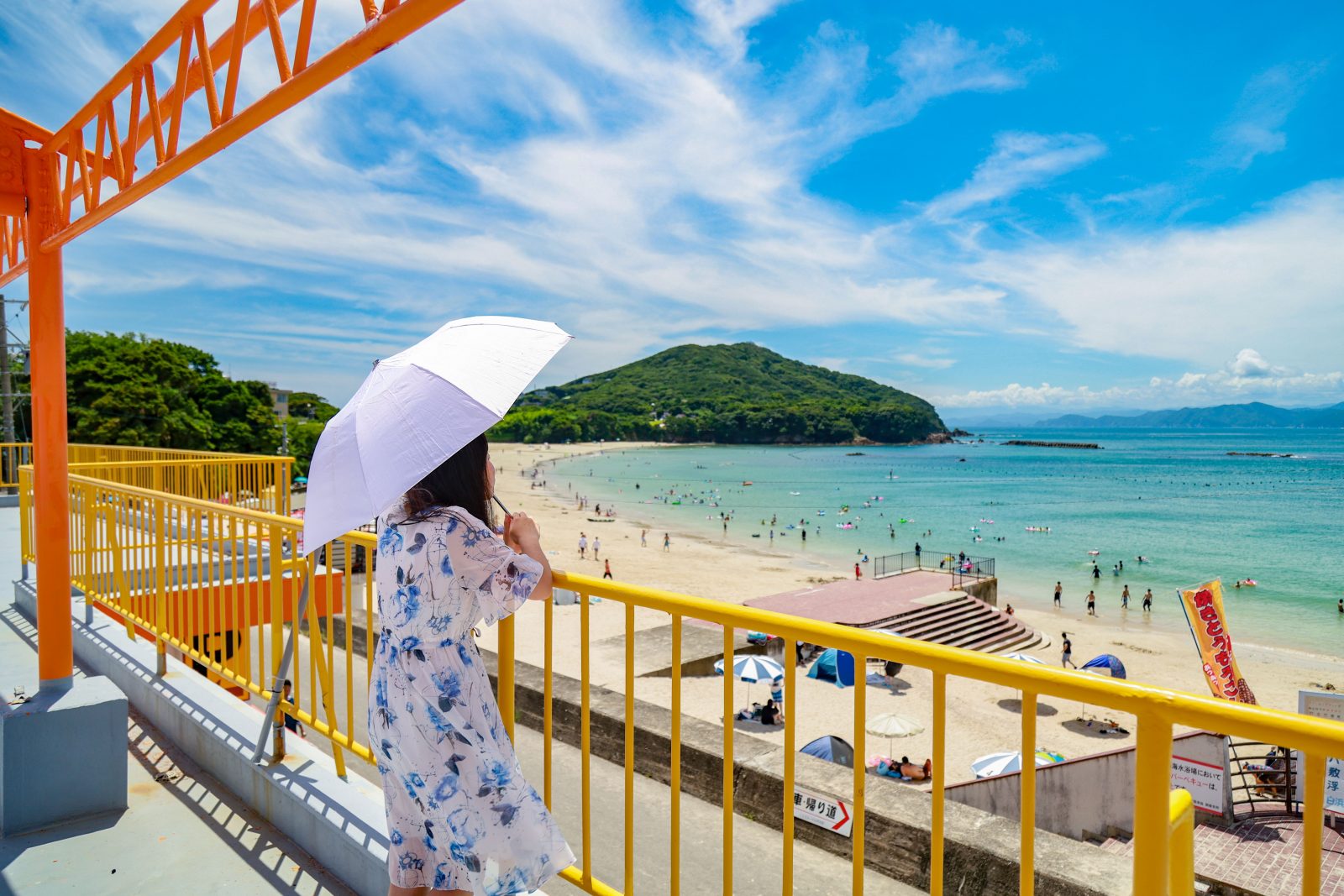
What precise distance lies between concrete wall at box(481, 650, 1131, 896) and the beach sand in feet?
2.18

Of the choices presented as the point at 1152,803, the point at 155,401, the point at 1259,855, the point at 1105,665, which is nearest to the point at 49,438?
the point at 1152,803

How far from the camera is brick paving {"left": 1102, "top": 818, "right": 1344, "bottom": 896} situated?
6398 mm

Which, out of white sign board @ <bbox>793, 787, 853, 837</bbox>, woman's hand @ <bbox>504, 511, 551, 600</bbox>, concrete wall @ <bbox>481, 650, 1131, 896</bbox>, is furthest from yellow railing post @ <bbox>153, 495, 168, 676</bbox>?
white sign board @ <bbox>793, 787, 853, 837</bbox>

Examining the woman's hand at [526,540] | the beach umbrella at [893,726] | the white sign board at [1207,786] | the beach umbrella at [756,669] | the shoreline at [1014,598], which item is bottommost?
the shoreline at [1014,598]

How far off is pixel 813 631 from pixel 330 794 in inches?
86.6

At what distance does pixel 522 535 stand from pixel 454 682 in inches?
15.0

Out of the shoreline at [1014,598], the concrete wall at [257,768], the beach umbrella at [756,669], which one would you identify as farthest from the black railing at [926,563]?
the concrete wall at [257,768]

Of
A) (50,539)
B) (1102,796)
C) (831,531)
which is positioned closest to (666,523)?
(831,531)

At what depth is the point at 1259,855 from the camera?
7301 mm

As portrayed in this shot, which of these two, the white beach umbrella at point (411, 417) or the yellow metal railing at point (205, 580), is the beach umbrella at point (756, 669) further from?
the white beach umbrella at point (411, 417)

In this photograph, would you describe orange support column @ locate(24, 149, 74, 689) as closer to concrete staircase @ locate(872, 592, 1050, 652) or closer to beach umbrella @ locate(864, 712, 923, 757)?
beach umbrella @ locate(864, 712, 923, 757)

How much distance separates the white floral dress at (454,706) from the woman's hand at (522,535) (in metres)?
0.09

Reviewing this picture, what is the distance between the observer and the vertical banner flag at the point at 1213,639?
36.8 feet

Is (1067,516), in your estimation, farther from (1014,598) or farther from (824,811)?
(824,811)
